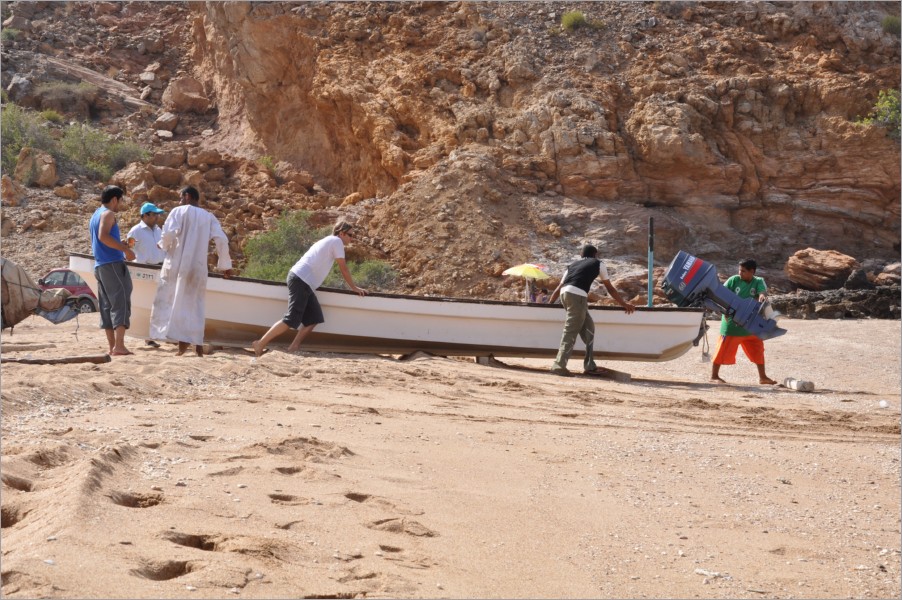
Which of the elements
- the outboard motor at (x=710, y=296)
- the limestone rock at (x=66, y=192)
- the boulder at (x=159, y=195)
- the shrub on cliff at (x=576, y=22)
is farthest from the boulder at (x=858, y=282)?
the limestone rock at (x=66, y=192)

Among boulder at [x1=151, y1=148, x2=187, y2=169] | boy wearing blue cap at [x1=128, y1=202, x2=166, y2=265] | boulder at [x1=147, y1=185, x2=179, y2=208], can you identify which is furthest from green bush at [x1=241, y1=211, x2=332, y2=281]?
boy wearing blue cap at [x1=128, y1=202, x2=166, y2=265]

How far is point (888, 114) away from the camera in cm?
2547

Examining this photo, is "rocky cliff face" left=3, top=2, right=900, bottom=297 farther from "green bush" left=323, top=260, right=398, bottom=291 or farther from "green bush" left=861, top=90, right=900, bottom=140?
"green bush" left=323, top=260, right=398, bottom=291

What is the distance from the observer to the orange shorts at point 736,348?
10930 millimetres

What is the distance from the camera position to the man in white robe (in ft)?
29.8

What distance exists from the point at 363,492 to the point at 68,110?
30381mm

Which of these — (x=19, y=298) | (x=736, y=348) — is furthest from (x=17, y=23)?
(x=736, y=348)

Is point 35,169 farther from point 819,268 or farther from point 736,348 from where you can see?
point 736,348

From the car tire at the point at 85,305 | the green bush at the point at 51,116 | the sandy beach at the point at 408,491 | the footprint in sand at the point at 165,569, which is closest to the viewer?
the footprint in sand at the point at 165,569

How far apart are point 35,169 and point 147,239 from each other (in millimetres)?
18605

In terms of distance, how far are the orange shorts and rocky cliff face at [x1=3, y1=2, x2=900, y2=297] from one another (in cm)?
1134

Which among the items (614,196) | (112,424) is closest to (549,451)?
(112,424)

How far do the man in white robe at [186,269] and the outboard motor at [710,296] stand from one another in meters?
5.08

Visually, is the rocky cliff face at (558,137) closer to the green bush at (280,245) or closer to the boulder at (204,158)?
the boulder at (204,158)
